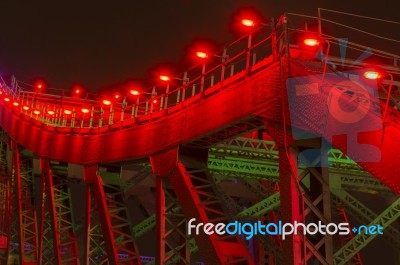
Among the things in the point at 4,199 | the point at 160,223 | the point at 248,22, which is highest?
the point at 248,22

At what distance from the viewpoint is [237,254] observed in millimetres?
14742

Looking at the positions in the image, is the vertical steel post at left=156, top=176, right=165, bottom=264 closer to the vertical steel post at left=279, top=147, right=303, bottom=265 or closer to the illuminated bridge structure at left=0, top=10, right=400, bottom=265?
the illuminated bridge structure at left=0, top=10, right=400, bottom=265

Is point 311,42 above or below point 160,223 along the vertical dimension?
above

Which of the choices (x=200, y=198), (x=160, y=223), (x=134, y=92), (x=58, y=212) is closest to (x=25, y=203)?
(x=58, y=212)

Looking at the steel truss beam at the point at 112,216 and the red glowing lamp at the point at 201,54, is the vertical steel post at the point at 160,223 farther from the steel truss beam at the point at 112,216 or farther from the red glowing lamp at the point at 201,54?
the red glowing lamp at the point at 201,54

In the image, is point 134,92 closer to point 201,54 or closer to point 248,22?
point 201,54

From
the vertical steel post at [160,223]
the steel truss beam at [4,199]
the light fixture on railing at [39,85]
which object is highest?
the light fixture on railing at [39,85]

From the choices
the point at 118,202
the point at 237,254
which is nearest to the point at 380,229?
the point at 118,202

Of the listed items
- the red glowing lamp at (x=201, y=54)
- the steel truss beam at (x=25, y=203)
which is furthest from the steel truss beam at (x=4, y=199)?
the red glowing lamp at (x=201, y=54)

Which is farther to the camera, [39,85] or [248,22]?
[39,85]

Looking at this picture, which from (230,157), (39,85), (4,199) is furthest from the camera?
(4,199)

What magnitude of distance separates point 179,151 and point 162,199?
62.4 inches

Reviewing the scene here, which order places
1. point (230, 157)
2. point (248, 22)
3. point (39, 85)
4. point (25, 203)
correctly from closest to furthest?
1. point (248, 22)
2. point (230, 157)
3. point (25, 203)
4. point (39, 85)

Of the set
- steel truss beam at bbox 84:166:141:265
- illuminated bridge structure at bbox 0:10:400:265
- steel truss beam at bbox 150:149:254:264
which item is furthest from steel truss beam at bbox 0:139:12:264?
steel truss beam at bbox 150:149:254:264
